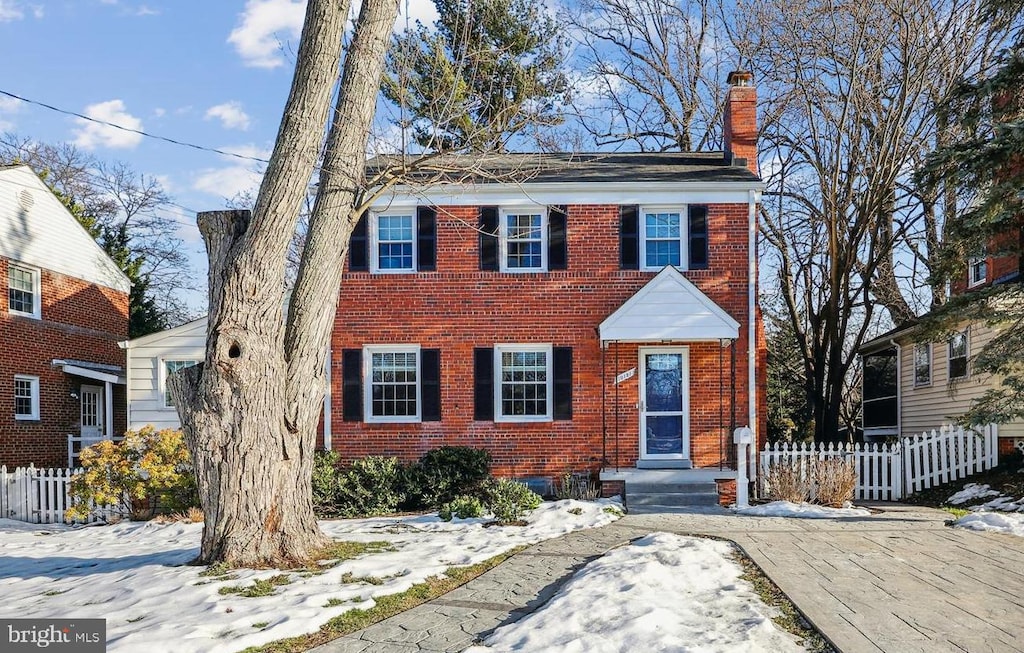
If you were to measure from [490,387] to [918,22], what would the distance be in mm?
13009

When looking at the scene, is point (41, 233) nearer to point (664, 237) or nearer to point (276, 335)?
point (276, 335)

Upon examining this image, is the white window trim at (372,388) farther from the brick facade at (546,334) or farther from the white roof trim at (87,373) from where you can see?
the white roof trim at (87,373)

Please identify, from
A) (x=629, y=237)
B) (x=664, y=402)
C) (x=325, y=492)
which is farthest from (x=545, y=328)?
(x=325, y=492)

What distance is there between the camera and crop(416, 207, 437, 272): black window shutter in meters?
14.3

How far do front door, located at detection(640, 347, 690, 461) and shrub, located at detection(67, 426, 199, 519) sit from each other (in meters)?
7.79

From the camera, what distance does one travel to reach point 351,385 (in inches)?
555

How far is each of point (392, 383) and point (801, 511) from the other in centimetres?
737

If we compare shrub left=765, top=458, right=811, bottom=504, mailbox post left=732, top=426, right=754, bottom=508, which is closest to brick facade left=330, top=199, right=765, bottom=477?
mailbox post left=732, top=426, right=754, bottom=508

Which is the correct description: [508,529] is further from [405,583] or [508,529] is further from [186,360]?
[186,360]

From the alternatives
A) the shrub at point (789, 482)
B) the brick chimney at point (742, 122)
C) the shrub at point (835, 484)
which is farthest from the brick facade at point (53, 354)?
the shrub at point (835, 484)

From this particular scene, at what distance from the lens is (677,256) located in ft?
46.6

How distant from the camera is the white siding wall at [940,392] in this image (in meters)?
15.6

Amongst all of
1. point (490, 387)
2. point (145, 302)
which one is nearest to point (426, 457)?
point (490, 387)
